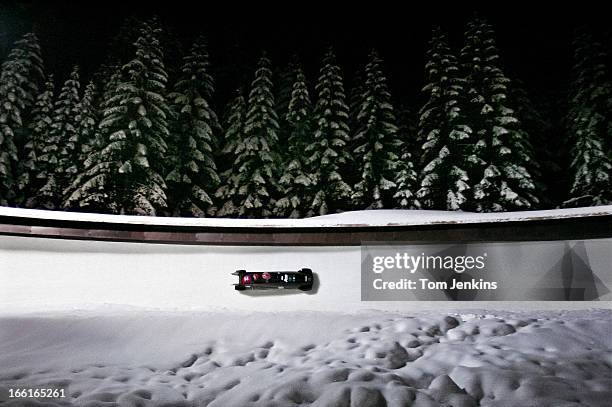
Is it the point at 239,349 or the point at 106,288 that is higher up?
the point at 106,288

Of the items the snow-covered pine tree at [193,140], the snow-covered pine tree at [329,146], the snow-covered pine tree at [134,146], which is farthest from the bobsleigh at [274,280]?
the snow-covered pine tree at [193,140]

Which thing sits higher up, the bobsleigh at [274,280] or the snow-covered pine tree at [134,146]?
the snow-covered pine tree at [134,146]

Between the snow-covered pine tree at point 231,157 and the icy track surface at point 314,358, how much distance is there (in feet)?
37.1

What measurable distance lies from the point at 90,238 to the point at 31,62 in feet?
52.7

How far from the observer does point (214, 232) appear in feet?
16.3

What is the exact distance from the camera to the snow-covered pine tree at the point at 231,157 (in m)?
15.9

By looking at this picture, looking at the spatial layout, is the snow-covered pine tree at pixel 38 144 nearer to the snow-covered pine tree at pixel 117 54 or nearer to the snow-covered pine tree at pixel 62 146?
the snow-covered pine tree at pixel 62 146

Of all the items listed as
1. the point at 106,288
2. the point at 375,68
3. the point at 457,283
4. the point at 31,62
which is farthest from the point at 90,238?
the point at 31,62

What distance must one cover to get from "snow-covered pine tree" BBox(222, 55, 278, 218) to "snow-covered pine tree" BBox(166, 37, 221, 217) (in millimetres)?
1111

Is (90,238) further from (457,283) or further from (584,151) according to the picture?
(584,151)

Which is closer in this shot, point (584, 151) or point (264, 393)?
point (264, 393)

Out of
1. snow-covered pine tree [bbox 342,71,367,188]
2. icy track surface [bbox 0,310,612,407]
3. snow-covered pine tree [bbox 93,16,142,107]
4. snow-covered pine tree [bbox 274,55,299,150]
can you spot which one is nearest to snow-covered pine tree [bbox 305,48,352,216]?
snow-covered pine tree [bbox 342,71,367,188]

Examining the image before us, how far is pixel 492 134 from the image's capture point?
14.9m

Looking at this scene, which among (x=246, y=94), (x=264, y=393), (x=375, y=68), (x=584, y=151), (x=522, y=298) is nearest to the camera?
(x=264, y=393)
